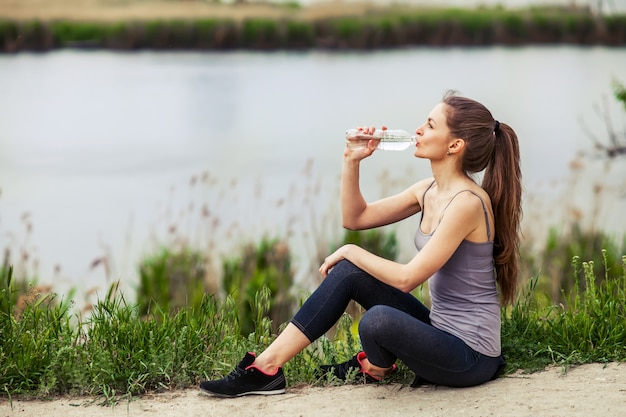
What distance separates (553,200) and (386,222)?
4.64m

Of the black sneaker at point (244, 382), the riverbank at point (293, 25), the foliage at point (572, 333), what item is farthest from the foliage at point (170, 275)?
the riverbank at point (293, 25)

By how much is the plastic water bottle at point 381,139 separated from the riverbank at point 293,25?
699 cm

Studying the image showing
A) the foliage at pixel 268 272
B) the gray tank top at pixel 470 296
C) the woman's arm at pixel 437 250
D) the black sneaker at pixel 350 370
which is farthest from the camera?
the foliage at pixel 268 272

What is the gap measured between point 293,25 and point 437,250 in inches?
304

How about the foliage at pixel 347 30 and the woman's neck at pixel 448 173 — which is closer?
the woman's neck at pixel 448 173

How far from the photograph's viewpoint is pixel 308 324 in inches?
117

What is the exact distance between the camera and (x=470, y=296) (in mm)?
2924

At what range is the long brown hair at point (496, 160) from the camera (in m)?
2.92

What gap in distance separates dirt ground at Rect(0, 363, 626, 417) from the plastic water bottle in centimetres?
88

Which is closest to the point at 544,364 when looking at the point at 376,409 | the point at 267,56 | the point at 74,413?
the point at 376,409

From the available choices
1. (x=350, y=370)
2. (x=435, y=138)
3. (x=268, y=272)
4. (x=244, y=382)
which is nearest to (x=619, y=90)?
(x=268, y=272)

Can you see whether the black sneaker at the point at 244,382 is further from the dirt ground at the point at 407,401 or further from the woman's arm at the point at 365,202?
the woman's arm at the point at 365,202

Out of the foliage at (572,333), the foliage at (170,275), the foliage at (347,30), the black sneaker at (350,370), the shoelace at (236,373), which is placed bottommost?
the foliage at (170,275)

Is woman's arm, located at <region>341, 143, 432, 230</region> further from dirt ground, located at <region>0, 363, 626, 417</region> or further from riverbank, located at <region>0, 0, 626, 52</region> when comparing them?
riverbank, located at <region>0, 0, 626, 52</region>
